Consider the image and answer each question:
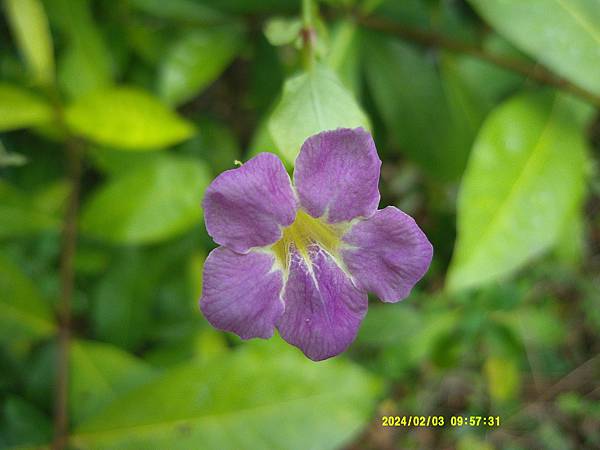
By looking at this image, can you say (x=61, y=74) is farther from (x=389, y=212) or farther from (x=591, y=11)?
(x=591, y=11)

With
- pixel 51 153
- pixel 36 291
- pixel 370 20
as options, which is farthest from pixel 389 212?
pixel 51 153

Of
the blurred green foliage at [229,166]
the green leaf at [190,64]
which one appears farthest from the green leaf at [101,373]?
the green leaf at [190,64]

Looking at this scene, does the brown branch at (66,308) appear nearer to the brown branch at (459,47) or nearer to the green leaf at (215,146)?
the green leaf at (215,146)

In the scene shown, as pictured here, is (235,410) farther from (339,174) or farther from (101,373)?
(339,174)

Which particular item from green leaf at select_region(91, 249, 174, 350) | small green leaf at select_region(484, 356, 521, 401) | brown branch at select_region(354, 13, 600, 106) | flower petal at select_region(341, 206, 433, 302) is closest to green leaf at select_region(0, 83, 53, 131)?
green leaf at select_region(91, 249, 174, 350)

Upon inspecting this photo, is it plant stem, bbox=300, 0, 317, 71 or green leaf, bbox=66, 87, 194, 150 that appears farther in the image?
green leaf, bbox=66, 87, 194, 150

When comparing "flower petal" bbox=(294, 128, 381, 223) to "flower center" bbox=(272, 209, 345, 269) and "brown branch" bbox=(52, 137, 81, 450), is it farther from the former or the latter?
"brown branch" bbox=(52, 137, 81, 450)

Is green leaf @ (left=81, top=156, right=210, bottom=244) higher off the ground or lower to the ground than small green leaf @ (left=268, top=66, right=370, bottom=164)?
lower
